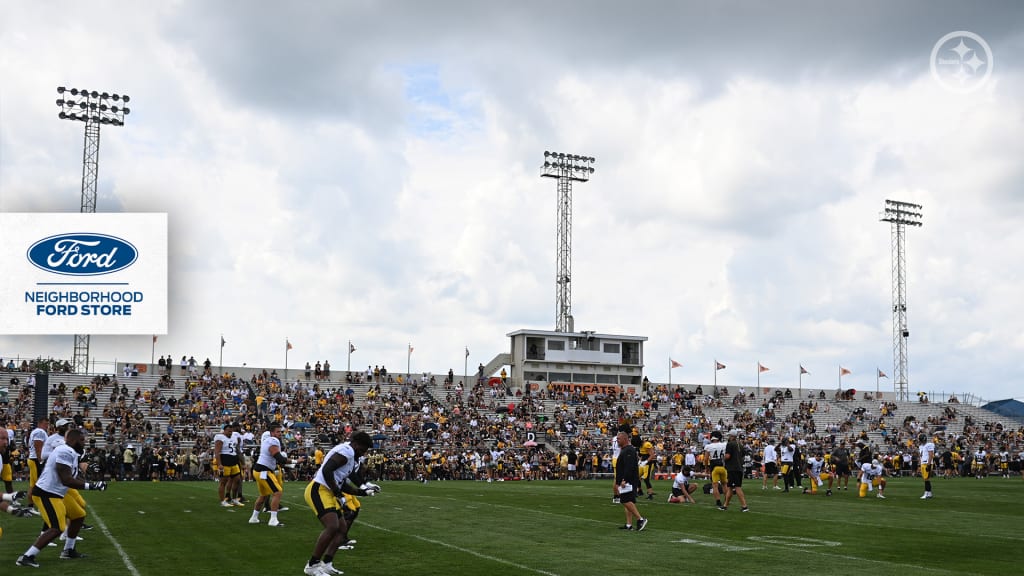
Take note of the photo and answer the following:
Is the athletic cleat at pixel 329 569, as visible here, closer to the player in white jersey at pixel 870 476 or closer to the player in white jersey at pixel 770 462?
the player in white jersey at pixel 870 476

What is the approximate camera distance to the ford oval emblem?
44.8 meters

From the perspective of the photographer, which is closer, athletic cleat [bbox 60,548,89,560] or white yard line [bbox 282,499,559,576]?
white yard line [bbox 282,499,559,576]

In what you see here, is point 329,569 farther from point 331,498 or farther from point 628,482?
point 628,482

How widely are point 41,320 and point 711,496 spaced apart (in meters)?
32.2

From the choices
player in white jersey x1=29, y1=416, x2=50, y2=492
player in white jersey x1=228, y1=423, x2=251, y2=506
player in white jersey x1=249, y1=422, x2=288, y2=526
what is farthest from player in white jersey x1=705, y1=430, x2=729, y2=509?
player in white jersey x1=29, y1=416, x2=50, y2=492

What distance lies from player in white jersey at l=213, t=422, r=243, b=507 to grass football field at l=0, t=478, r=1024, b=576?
0.45 m

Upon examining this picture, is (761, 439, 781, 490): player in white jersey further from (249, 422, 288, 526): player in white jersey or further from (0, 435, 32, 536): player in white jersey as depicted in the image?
(0, 435, 32, 536): player in white jersey

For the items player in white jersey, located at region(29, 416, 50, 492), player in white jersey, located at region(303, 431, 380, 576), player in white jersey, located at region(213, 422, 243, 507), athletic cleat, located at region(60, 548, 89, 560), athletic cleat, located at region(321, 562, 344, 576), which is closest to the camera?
player in white jersey, located at region(303, 431, 380, 576)

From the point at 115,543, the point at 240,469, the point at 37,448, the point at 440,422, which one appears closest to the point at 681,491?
the point at 240,469

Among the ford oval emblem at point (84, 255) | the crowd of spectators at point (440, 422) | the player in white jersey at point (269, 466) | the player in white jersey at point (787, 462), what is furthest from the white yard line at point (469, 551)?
the ford oval emblem at point (84, 255)

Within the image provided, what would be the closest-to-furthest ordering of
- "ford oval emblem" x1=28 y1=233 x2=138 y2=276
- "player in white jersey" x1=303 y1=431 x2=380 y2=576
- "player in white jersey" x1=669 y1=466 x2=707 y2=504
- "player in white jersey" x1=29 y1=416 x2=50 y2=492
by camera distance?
"player in white jersey" x1=303 y1=431 x2=380 y2=576, "player in white jersey" x1=29 y1=416 x2=50 y2=492, "player in white jersey" x1=669 y1=466 x2=707 y2=504, "ford oval emblem" x1=28 y1=233 x2=138 y2=276

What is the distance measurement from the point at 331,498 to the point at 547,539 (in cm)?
532

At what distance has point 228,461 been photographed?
852 inches

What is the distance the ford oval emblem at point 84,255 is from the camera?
1766 inches
